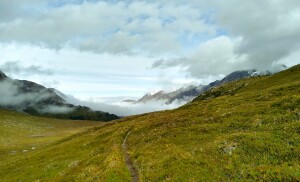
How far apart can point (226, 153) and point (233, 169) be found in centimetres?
444

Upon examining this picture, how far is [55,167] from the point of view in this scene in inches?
2216

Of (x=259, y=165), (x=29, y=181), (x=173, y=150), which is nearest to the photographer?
(x=259, y=165)

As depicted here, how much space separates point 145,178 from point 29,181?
3166cm

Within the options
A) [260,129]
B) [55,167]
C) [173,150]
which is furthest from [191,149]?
[55,167]

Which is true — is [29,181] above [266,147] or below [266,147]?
below

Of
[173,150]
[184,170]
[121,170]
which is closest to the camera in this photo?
[184,170]

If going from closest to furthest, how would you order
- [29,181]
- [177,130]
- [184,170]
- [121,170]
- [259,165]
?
[259,165] → [184,170] → [121,170] → [177,130] → [29,181]

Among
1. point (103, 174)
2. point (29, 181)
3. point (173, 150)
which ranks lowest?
point (29, 181)

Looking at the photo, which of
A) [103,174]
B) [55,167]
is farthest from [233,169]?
[55,167]

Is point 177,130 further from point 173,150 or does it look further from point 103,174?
point 103,174

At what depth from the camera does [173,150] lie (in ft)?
121

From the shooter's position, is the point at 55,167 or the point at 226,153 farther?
the point at 55,167

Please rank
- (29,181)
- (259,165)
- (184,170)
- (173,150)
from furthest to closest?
(29,181), (173,150), (184,170), (259,165)

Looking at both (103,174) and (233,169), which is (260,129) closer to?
(233,169)
